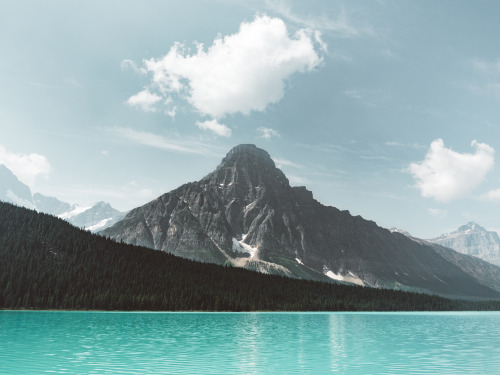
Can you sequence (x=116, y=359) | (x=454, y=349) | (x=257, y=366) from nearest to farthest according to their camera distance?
(x=257, y=366)
(x=116, y=359)
(x=454, y=349)

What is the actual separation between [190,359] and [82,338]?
28.8m

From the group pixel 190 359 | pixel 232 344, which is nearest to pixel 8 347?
pixel 190 359

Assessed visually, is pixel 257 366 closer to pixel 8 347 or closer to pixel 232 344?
pixel 232 344

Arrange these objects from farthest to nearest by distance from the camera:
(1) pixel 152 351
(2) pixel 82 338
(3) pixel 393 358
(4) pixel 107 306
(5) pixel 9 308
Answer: (4) pixel 107 306
(5) pixel 9 308
(2) pixel 82 338
(1) pixel 152 351
(3) pixel 393 358

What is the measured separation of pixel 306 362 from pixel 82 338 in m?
39.2

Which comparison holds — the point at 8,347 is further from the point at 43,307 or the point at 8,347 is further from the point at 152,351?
the point at 43,307

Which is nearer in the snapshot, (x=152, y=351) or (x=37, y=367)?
(x=37, y=367)

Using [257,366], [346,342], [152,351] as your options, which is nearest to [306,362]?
[257,366]

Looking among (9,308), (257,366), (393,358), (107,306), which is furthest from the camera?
(107,306)

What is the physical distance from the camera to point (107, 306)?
628 feet

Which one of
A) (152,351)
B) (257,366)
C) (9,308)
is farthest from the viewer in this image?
(9,308)

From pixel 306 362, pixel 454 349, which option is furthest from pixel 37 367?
pixel 454 349

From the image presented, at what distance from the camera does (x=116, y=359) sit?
153ft

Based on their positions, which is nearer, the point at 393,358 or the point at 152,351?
the point at 393,358
